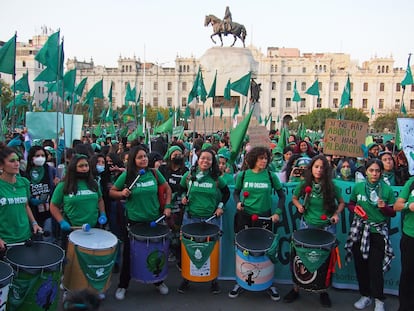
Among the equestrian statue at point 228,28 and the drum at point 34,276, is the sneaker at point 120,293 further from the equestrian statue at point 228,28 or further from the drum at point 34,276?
the equestrian statue at point 228,28

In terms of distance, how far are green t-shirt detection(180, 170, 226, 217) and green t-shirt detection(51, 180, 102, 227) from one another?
1.08 metres

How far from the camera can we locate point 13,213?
375 centimetres

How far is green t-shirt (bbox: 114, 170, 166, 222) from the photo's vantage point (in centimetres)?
454

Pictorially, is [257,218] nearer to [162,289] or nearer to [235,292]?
[235,292]

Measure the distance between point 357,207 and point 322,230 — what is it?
0.41m

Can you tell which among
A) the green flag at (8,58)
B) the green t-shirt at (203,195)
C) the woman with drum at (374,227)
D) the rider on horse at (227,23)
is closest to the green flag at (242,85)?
the green flag at (8,58)

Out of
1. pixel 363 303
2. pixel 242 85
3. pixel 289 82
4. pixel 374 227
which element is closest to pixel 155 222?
pixel 374 227

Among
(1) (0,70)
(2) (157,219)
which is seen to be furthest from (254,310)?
(1) (0,70)

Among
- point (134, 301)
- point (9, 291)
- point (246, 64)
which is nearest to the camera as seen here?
point (9, 291)

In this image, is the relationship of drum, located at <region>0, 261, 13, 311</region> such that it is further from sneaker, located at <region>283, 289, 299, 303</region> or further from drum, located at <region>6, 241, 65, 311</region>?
sneaker, located at <region>283, 289, 299, 303</region>

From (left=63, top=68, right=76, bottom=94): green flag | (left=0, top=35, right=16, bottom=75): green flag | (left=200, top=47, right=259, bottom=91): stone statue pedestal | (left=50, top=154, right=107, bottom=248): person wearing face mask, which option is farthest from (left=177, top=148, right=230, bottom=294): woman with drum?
(left=200, top=47, right=259, bottom=91): stone statue pedestal

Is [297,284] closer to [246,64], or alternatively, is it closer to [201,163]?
[201,163]

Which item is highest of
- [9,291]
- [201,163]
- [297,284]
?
[201,163]

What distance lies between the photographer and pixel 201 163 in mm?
4730
